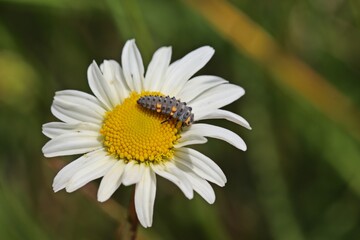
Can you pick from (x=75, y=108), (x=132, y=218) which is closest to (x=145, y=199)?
(x=132, y=218)

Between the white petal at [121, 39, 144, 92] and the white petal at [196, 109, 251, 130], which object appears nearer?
the white petal at [196, 109, 251, 130]

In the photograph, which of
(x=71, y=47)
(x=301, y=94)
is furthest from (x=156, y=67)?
(x=71, y=47)

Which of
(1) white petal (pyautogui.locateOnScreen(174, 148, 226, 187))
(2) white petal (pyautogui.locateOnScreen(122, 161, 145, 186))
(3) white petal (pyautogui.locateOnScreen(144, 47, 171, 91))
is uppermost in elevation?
(3) white petal (pyautogui.locateOnScreen(144, 47, 171, 91))

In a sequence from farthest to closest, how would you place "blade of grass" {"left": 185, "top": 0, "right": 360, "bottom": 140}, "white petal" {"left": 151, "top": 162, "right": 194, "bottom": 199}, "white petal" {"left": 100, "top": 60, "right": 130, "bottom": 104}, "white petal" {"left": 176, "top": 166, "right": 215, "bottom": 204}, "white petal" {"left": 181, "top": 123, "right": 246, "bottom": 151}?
"blade of grass" {"left": 185, "top": 0, "right": 360, "bottom": 140}
"white petal" {"left": 100, "top": 60, "right": 130, "bottom": 104}
"white petal" {"left": 181, "top": 123, "right": 246, "bottom": 151}
"white petal" {"left": 176, "top": 166, "right": 215, "bottom": 204}
"white petal" {"left": 151, "top": 162, "right": 194, "bottom": 199}

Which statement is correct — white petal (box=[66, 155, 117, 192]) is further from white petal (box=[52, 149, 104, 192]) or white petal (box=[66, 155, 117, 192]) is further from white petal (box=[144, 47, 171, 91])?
white petal (box=[144, 47, 171, 91])

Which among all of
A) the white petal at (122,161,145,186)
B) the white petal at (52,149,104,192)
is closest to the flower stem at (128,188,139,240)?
the white petal at (122,161,145,186)

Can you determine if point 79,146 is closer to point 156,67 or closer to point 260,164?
point 156,67

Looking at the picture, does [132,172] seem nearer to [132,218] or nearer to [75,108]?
[132,218]
